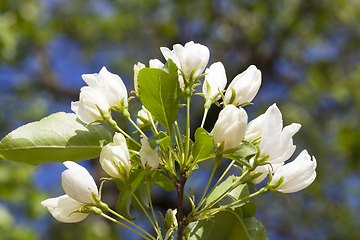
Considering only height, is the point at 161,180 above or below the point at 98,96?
below

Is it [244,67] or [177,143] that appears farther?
[244,67]

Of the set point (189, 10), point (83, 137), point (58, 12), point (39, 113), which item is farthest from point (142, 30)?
point (83, 137)

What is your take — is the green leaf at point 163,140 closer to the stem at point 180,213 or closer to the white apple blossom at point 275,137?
the stem at point 180,213

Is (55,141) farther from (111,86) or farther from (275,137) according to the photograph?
(275,137)

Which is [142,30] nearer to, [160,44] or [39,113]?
[160,44]

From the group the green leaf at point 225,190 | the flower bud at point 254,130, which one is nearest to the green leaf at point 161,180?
the green leaf at point 225,190

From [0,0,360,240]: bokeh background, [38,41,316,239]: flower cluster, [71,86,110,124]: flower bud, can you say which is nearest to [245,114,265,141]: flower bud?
[38,41,316,239]: flower cluster

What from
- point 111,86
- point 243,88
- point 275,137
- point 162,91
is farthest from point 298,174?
point 111,86
